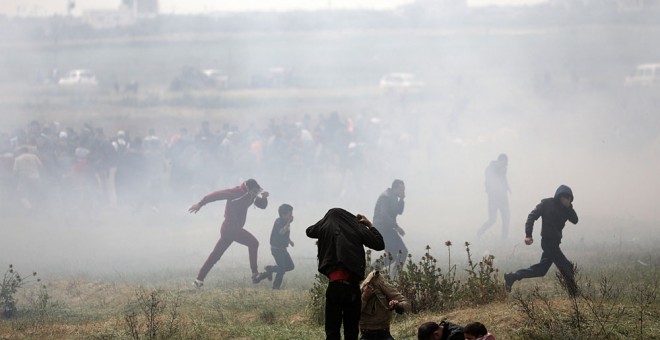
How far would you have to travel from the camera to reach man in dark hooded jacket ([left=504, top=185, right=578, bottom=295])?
13172 millimetres

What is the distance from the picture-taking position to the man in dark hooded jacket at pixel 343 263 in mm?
8898

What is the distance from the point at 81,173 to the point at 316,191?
6.22 meters

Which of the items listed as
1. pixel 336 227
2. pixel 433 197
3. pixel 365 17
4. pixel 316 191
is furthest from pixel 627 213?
pixel 365 17

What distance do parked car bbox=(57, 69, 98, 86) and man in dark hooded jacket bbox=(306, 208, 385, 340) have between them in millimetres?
34643

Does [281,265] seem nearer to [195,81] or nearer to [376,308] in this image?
[376,308]

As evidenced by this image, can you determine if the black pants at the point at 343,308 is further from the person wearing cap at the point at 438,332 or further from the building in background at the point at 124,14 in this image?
the building in background at the point at 124,14

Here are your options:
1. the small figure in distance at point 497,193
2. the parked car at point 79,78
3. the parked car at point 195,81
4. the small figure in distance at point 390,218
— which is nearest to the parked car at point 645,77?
the parked car at point 195,81

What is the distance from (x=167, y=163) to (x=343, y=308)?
18.9 metres

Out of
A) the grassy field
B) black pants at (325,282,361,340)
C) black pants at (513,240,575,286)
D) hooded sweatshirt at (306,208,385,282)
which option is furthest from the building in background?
black pants at (325,282,361,340)

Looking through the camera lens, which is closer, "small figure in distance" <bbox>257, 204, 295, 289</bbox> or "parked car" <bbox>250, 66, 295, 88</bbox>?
"small figure in distance" <bbox>257, 204, 295, 289</bbox>

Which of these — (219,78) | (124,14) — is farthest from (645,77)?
(124,14)

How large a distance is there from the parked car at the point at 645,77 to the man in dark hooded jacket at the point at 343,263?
99.4ft

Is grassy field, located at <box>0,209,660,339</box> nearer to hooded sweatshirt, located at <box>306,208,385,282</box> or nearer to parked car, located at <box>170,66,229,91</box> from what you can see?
hooded sweatshirt, located at <box>306,208,385,282</box>

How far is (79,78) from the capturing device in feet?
142
